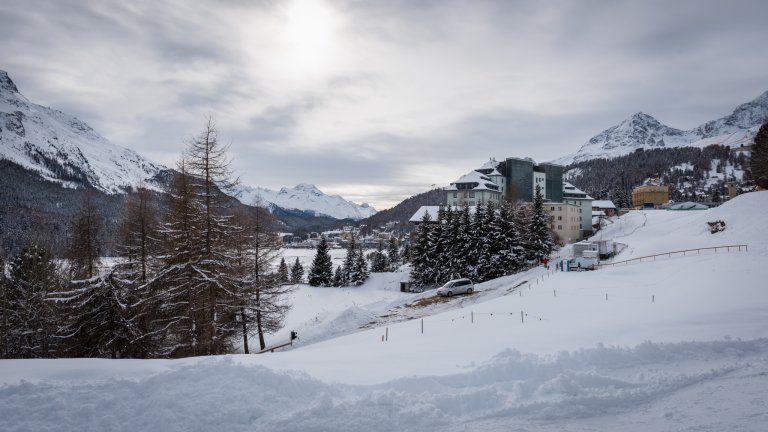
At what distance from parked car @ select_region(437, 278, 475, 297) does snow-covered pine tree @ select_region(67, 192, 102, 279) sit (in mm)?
26631

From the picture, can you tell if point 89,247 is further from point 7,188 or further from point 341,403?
point 7,188

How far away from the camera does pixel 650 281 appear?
2723cm

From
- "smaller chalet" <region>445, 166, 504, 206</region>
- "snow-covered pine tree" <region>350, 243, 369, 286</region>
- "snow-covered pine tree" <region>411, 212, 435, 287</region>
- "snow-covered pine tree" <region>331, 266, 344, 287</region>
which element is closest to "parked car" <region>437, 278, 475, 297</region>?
"snow-covered pine tree" <region>411, 212, 435, 287</region>

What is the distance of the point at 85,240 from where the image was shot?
20.9 meters

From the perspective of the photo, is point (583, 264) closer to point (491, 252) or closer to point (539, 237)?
point (491, 252)

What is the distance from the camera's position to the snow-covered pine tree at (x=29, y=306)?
18531 millimetres

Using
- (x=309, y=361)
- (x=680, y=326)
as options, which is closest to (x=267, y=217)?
(x=309, y=361)

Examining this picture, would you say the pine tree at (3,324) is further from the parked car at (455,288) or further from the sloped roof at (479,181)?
the sloped roof at (479,181)

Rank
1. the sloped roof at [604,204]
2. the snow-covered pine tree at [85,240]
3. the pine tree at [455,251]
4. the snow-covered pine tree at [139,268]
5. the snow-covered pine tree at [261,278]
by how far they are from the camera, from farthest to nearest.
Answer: the sloped roof at [604,204] → the pine tree at [455,251] → the snow-covered pine tree at [261,278] → the snow-covered pine tree at [85,240] → the snow-covered pine tree at [139,268]

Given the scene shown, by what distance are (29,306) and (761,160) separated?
7898 centimetres

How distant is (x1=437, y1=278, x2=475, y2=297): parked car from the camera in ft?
117

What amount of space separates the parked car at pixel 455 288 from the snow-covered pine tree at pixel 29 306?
91.5 feet

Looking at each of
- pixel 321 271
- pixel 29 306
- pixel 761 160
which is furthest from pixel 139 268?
pixel 761 160

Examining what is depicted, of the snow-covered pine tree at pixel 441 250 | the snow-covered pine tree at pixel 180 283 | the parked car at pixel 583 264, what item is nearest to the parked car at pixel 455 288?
the parked car at pixel 583 264
